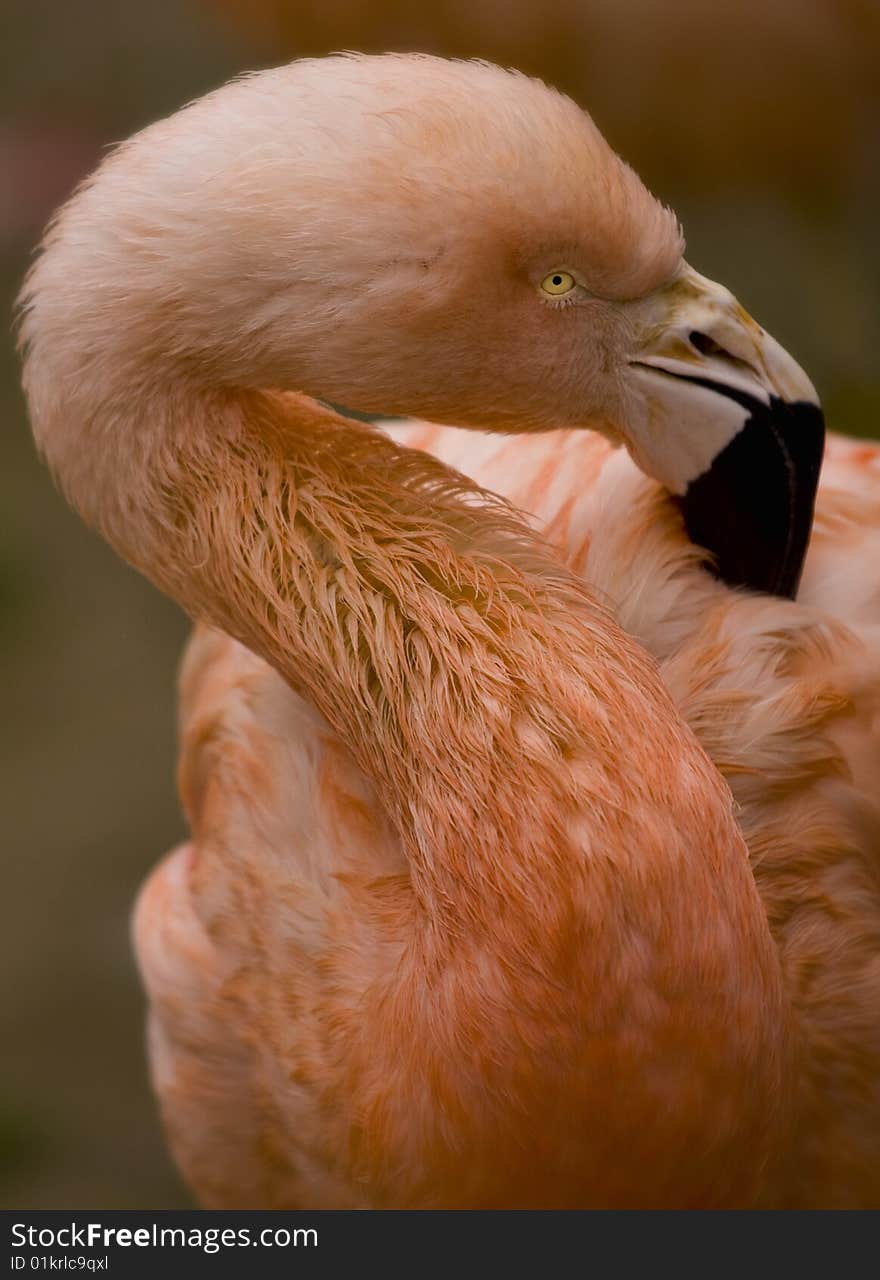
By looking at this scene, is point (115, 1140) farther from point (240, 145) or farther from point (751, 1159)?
point (240, 145)

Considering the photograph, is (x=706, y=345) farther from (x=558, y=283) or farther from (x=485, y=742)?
(x=485, y=742)

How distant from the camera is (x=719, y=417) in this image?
1085 mm

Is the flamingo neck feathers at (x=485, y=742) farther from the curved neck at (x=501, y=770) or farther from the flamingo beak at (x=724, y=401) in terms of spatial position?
the flamingo beak at (x=724, y=401)

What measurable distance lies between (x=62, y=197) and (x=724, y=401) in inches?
65.1

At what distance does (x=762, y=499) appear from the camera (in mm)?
1114

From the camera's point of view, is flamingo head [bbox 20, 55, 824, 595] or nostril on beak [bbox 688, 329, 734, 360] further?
nostril on beak [bbox 688, 329, 734, 360]

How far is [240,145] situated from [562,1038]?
656mm

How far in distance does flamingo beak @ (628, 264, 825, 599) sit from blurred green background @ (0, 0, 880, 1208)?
0.99m

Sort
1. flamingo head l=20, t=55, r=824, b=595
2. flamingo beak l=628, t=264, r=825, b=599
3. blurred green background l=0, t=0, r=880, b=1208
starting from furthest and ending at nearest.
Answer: blurred green background l=0, t=0, r=880, b=1208 < flamingo beak l=628, t=264, r=825, b=599 < flamingo head l=20, t=55, r=824, b=595

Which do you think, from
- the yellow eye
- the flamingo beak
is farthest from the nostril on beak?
the yellow eye

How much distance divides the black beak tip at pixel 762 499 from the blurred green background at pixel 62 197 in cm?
102

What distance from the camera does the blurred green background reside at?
2.01 metres

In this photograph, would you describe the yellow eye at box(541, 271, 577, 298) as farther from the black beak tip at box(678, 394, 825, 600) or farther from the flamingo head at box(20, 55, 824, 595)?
the black beak tip at box(678, 394, 825, 600)

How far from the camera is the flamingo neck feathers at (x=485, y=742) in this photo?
100 cm
